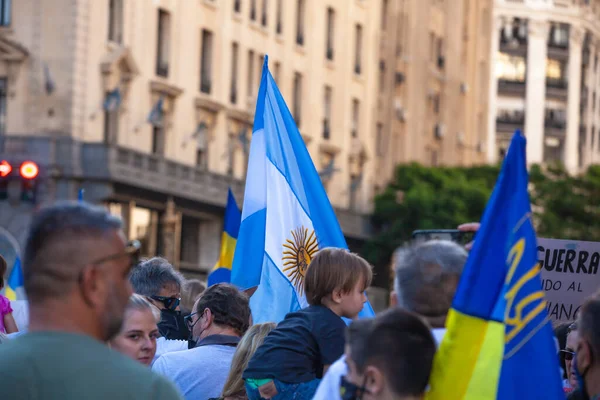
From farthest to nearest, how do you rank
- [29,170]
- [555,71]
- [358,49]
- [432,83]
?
1. [555,71]
2. [432,83]
3. [358,49]
4. [29,170]

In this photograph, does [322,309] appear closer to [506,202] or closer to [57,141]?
[506,202]

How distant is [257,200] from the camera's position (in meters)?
9.50

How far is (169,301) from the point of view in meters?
8.85

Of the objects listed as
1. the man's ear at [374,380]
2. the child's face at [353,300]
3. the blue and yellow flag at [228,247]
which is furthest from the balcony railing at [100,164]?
the man's ear at [374,380]

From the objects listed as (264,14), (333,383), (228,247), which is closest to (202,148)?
(264,14)

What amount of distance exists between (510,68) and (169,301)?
104 m

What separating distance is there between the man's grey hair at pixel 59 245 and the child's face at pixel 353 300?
2.36 metres

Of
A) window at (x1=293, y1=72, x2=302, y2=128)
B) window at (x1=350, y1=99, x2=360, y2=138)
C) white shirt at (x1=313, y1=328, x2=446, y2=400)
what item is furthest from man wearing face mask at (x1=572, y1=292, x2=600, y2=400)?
window at (x1=350, y1=99, x2=360, y2=138)

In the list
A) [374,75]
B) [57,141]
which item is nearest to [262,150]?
[57,141]

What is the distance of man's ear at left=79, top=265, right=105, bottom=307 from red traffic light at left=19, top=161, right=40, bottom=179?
15415mm

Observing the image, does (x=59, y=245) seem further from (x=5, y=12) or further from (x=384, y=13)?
(x=384, y=13)

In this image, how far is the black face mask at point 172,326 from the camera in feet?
29.7

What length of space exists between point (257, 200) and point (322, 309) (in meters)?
2.86

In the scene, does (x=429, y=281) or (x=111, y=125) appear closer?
(x=429, y=281)
